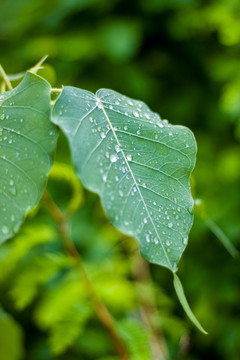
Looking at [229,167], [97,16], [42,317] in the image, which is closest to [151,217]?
[42,317]

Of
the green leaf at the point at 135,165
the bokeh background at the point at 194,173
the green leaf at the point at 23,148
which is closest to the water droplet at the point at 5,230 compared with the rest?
the green leaf at the point at 23,148

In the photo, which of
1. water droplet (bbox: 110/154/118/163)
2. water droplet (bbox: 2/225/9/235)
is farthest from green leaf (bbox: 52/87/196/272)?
water droplet (bbox: 2/225/9/235)

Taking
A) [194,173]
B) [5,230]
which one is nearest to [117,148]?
[5,230]

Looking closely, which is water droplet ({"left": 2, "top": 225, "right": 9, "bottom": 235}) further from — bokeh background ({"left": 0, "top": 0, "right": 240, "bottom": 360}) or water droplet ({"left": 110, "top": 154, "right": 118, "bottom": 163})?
bokeh background ({"left": 0, "top": 0, "right": 240, "bottom": 360})

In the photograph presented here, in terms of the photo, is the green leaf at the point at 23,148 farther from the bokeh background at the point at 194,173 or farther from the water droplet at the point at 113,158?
the bokeh background at the point at 194,173

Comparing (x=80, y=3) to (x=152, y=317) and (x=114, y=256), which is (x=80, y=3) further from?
(x=152, y=317)

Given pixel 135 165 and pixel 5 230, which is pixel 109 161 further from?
pixel 5 230
